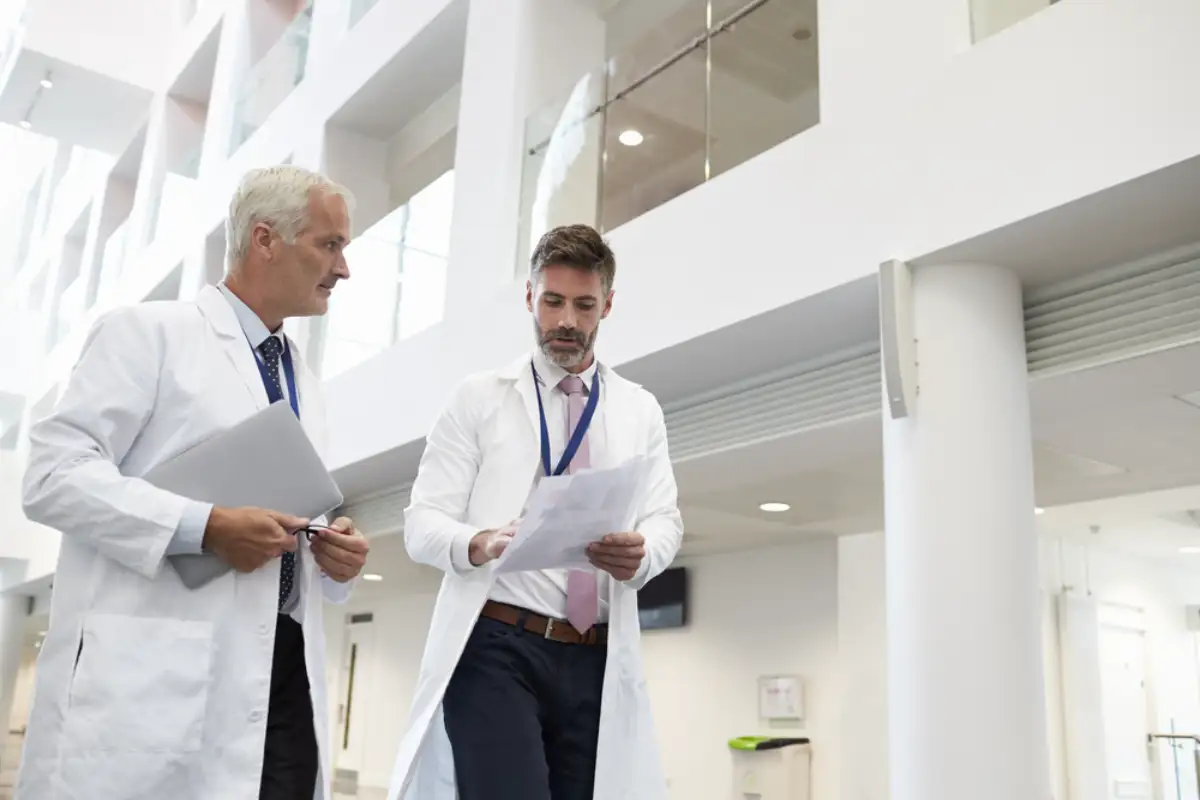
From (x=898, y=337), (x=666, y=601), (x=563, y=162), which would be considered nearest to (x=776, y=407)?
(x=898, y=337)

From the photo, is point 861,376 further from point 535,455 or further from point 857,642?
point 857,642

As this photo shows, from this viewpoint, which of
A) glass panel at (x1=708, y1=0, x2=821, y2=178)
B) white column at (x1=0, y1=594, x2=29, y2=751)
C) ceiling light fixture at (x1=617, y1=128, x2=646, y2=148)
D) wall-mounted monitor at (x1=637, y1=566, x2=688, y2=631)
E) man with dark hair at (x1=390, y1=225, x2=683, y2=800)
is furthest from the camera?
white column at (x1=0, y1=594, x2=29, y2=751)

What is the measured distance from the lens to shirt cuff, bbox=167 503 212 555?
1582 mm

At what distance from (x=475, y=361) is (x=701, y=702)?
3.98 m

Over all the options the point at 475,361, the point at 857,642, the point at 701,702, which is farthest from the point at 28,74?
the point at 857,642

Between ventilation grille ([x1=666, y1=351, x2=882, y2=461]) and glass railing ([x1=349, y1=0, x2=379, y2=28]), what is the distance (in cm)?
471

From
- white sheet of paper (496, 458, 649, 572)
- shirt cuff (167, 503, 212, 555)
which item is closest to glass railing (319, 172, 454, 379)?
white sheet of paper (496, 458, 649, 572)

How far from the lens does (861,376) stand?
446 cm

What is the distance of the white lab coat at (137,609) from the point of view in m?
1.54

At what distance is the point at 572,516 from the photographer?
1.86m

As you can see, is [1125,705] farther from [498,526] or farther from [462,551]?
[462,551]

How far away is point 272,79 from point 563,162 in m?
5.60

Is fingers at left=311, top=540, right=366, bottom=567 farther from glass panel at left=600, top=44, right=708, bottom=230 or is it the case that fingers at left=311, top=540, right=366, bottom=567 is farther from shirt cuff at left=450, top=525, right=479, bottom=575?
glass panel at left=600, top=44, right=708, bottom=230

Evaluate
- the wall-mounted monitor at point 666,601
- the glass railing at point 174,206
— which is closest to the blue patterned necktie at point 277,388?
the wall-mounted monitor at point 666,601
